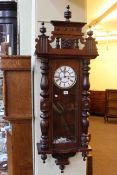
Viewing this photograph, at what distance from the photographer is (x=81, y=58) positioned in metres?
2.12

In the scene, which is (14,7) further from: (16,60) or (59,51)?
(59,51)

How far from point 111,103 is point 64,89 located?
5809 mm

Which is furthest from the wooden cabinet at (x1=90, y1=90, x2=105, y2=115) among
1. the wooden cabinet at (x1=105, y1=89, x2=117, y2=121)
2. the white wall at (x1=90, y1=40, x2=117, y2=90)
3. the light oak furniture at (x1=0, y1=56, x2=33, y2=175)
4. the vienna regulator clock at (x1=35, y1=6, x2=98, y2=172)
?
the vienna regulator clock at (x1=35, y1=6, x2=98, y2=172)

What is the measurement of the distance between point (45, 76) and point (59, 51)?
0.21 metres

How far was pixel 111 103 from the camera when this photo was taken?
7.79m

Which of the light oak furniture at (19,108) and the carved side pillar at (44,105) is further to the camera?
the light oak furniture at (19,108)

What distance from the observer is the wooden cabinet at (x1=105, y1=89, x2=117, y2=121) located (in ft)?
25.4

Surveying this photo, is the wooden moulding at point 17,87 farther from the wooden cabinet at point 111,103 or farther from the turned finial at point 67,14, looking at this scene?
the wooden cabinet at point 111,103

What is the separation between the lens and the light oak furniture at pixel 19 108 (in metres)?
2.31

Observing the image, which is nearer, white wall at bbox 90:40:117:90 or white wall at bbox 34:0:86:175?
white wall at bbox 34:0:86:175

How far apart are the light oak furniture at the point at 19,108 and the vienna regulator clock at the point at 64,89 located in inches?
11.0

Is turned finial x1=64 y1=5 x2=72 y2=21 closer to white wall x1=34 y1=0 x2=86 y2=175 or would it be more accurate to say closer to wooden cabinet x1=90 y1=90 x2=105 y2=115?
white wall x1=34 y1=0 x2=86 y2=175

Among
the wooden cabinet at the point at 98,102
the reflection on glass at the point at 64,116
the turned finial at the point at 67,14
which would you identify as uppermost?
the turned finial at the point at 67,14

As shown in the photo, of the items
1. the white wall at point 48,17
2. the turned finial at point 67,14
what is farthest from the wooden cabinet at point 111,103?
the turned finial at point 67,14
